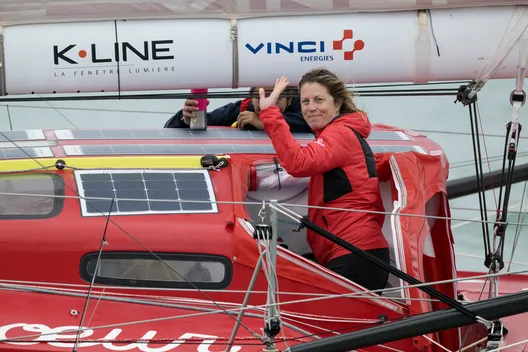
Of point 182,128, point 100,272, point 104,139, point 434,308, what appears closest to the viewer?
point 100,272

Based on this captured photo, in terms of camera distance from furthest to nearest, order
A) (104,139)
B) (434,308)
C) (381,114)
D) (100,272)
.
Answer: (381,114)
(104,139)
(434,308)
(100,272)

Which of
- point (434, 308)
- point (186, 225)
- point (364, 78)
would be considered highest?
point (364, 78)

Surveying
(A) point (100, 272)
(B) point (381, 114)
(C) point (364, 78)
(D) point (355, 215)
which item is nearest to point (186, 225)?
(A) point (100, 272)

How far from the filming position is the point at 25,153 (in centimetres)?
458

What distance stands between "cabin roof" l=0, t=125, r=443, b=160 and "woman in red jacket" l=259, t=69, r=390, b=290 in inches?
16.7

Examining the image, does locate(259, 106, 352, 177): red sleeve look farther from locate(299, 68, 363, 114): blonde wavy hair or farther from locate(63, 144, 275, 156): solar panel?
locate(63, 144, 275, 156): solar panel

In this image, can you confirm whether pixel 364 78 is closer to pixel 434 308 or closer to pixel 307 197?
pixel 307 197

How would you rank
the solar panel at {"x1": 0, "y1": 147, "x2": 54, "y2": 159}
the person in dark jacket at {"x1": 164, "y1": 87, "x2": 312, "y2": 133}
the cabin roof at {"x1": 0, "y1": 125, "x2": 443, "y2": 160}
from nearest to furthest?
the solar panel at {"x1": 0, "y1": 147, "x2": 54, "y2": 159}
the cabin roof at {"x1": 0, "y1": 125, "x2": 443, "y2": 160}
the person in dark jacket at {"x1": 164, "y1": 87, "x2": 312, "y2": 133}

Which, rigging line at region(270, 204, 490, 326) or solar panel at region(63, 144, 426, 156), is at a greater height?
solar panel at region(63, 144, 426, 156)

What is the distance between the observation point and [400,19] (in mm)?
4699

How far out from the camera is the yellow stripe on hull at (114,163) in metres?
4.49

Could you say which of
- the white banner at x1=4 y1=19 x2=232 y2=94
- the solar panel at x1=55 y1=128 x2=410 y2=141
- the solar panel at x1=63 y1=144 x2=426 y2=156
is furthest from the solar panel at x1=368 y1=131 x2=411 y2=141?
the white banner at x1=4 y1=19 x2=232 y2=94

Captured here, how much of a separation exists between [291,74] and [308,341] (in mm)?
1173

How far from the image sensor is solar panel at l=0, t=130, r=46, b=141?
4.88m
